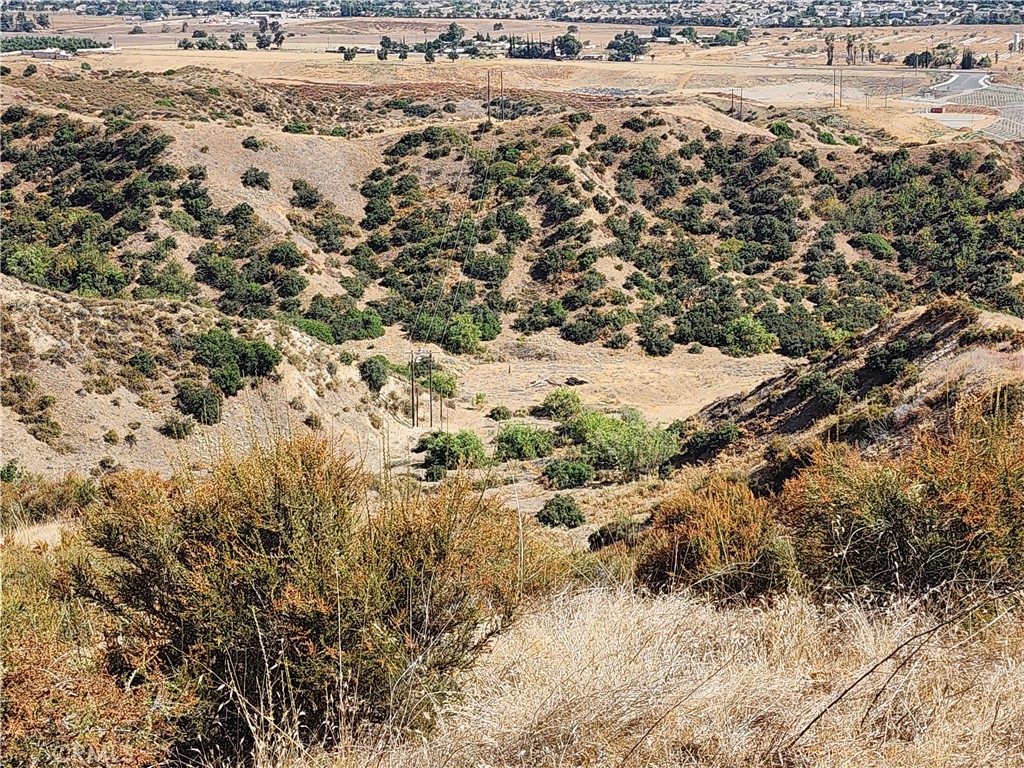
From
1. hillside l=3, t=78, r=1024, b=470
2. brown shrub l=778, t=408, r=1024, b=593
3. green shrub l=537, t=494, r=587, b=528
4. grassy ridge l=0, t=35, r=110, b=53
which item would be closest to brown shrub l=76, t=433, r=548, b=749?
brown shrub l=778, t=408, r=1024, b=593

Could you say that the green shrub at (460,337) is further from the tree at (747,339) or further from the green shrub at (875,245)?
the green shrub at (875,245)

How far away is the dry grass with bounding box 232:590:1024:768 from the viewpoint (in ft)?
14.1

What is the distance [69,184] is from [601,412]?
30.5 m

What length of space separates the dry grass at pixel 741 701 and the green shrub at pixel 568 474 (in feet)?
67.9

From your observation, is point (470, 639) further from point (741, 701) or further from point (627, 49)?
point (627, 49)

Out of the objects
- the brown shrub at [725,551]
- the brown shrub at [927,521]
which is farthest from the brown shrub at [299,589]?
the brown shrub at [927,521]

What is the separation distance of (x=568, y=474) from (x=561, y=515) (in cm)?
526

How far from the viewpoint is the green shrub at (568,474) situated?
26.7 metres

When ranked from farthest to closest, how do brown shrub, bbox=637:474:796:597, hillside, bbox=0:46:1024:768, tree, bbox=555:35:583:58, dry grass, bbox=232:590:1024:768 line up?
1. tree, bbox=555:35:583:58
2. brown shrub, bbox=637:474:796:597
3. hillside, bbox=0:46:1024:768
4. dry grass, bbox=232:590:1024:768

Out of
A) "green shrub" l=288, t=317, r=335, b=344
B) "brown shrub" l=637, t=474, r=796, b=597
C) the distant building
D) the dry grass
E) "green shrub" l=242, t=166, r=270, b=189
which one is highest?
the distant building

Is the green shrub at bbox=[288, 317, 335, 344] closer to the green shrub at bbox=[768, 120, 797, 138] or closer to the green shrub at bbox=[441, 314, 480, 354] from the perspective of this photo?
the green shrub at bbox=[441, 314, 480, 354]

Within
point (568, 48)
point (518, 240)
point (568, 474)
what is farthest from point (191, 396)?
point (568, 48)

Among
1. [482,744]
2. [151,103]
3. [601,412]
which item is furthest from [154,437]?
[151,103]

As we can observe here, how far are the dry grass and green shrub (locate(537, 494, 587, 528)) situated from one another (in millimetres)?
15278
